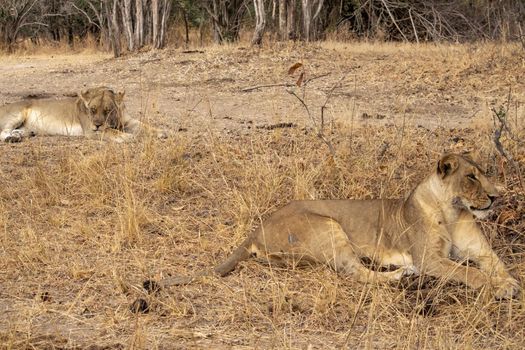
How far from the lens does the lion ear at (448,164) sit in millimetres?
4910

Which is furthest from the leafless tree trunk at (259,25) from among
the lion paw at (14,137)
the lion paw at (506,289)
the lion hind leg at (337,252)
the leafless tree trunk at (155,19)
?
the lion paw at (506,289)

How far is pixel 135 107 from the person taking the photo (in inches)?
436

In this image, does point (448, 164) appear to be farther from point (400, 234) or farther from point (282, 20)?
point (282, 20)

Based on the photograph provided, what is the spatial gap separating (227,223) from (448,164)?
175 centimetres

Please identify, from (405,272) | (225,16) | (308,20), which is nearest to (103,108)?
(405,272)

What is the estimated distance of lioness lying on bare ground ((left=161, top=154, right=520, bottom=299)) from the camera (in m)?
4.84

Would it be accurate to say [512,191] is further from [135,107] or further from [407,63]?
[407,63]

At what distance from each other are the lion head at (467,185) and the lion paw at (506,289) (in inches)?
15.9

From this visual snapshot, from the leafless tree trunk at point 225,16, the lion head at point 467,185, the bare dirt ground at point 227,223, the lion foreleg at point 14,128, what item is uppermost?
the lion head at point 467,185

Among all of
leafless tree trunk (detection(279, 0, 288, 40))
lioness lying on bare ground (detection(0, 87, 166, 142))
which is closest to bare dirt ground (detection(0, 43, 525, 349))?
lioness lying on bare ground (detection(0, 87, 166, 142))

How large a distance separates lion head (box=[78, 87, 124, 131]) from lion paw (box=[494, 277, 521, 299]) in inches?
205

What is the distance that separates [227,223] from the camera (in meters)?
6.04

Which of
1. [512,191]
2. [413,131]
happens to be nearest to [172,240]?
[512,191]

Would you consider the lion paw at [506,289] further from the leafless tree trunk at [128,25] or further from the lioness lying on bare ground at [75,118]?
the leafless tree trunk at [128,25]
